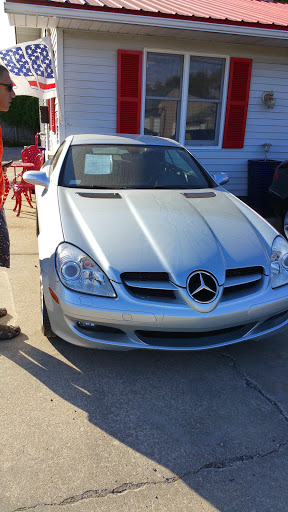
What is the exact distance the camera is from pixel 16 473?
78.3 inches

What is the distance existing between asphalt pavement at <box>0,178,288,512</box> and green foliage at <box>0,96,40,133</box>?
2232 cm

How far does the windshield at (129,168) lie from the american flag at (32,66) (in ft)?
10.8

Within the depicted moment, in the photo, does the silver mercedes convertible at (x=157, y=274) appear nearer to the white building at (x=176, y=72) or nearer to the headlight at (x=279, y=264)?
the headlight at (x=279, y=264)

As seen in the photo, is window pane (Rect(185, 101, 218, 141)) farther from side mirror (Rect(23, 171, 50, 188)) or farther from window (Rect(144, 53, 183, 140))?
side mirror (Rect(23, 171, 50, 188))

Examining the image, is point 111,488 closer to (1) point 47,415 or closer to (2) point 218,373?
(1) point 47,415

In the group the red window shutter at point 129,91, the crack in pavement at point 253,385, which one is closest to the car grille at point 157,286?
the crack in pavement at point 253,385

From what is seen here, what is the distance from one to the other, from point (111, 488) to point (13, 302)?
2.25m

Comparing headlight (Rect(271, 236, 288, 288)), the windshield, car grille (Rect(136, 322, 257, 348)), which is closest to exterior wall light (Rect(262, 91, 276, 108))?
the windshield

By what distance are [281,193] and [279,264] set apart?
10.7 feet

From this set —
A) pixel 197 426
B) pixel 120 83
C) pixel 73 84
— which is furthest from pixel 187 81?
pixel 197 426

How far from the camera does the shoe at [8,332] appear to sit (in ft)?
10.4

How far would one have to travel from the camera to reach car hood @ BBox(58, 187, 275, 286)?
2.63 m

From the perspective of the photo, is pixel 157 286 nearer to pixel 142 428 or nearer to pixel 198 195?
pixel 142 428

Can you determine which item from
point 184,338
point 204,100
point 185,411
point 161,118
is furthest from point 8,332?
point 204,100
